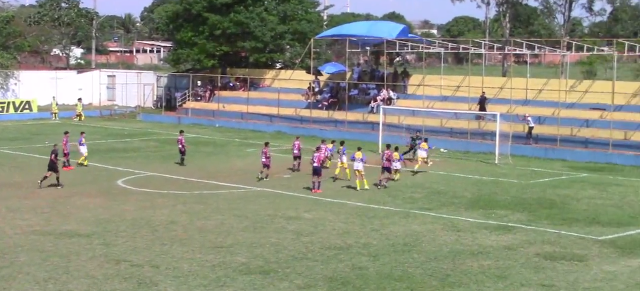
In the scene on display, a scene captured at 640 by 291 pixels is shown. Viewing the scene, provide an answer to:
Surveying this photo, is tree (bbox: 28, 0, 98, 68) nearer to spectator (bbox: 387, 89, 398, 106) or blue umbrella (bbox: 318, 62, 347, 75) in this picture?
blue umbrella (bbox: 318, 62, 347, 75)

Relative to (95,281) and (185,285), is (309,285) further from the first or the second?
(95,281)

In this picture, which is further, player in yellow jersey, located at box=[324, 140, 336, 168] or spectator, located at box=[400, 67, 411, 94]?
spectator, located at box=[400, 67, 411, 94]

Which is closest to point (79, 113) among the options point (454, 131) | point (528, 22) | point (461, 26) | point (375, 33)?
point (375, 33)

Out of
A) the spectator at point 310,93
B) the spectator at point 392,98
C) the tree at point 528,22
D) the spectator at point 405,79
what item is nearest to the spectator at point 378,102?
the spectator at point 392,98

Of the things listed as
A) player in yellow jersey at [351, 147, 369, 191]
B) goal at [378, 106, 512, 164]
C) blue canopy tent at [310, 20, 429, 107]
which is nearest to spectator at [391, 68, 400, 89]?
blue canopy tent at [310, 20, 429, 107]

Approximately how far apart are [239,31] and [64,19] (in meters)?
30.1

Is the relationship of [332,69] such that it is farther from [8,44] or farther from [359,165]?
[8,44]

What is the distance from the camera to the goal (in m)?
38.4

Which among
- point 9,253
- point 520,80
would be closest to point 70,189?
point 9,253

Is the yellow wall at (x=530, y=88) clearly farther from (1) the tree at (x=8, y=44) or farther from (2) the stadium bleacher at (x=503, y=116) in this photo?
(1) the tree at (x=8, y=44)

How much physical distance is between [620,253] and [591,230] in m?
2.71

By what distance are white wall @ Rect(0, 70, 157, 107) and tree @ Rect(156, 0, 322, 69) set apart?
430 centimetres

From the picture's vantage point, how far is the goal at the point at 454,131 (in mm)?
38406

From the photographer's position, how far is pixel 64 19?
3194 inches
